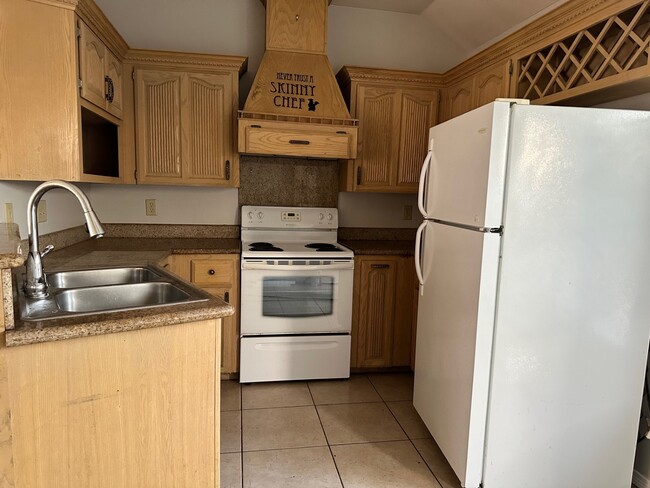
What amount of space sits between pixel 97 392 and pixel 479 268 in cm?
141

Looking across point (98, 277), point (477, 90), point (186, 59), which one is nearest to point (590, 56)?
point (477, 90)

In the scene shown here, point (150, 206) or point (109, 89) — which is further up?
point (109, 89)

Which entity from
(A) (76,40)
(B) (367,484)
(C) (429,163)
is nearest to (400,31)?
(C) (429,163)

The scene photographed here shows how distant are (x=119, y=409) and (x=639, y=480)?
7.30 ft

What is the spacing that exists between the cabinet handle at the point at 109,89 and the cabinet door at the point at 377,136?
1587mm

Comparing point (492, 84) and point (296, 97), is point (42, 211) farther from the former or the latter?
point (492, 84)

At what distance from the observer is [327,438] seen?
2.35 meters

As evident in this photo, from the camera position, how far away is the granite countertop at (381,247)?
3.00 m

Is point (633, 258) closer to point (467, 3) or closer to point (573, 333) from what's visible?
point (573, 333)

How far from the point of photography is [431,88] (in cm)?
321

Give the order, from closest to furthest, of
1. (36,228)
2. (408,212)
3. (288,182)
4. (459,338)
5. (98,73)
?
(36,228) < (459,338) < (98,73) < (288,182) < (408,212)

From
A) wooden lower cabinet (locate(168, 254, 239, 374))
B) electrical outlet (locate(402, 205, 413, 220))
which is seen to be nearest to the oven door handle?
wooden lower cabinet (locate(168, 254, 239, 374))

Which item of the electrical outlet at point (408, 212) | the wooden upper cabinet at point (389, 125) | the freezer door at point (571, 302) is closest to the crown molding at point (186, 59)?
the wooden upper cabinet at point (389, 125)

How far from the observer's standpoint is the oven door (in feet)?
9.27
